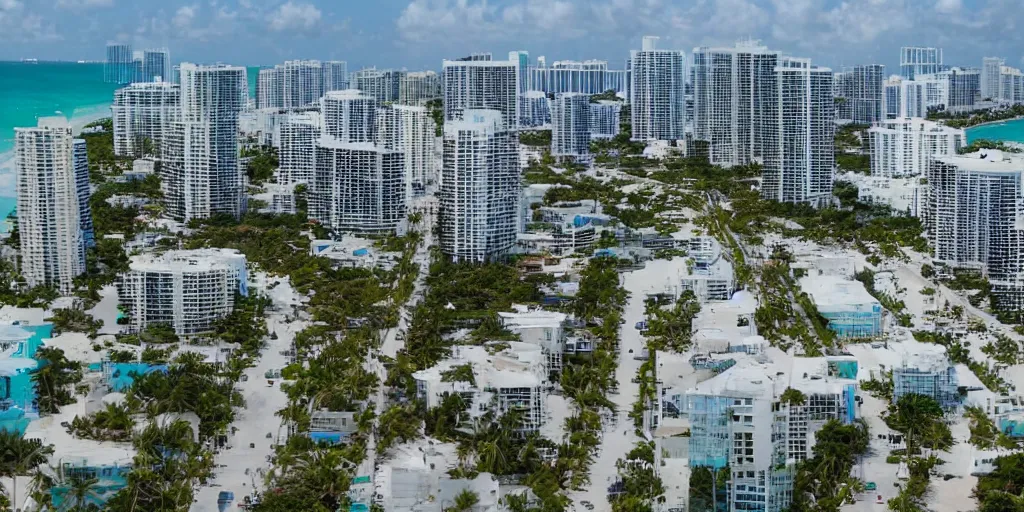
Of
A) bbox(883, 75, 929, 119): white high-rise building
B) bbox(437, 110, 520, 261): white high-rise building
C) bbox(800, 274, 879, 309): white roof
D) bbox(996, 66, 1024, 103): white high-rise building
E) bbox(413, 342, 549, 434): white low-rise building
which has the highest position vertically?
bbox(996, 66, 1024, 103): white high-rise building

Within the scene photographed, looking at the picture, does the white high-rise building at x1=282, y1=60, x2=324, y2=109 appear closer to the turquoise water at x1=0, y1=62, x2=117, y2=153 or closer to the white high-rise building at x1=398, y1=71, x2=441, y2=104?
the white high-rise building at x1=398, y1=71, x2=441, y2=104

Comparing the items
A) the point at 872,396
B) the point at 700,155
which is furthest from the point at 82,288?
the point at 700,155

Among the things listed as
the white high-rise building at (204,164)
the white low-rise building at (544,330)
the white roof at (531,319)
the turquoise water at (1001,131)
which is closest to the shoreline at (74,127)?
the white high-rise building at (204,164)

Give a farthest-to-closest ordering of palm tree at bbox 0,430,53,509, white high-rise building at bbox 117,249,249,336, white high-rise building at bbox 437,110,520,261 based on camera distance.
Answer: white high-rise building at bbox 437,110,520,261 → white high-rise building at bbox 117,249,249,336 → palm tree at bbox 0,430,53,509

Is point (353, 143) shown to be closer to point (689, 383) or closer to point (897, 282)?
point (897, 282)

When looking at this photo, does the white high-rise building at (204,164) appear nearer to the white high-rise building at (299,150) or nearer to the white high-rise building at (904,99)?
the white high-rise building at (299,150)

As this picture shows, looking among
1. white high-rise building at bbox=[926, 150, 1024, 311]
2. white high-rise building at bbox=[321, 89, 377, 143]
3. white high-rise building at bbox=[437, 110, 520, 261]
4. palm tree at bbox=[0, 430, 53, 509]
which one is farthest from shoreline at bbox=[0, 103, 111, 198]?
white high-rise building at bbox=[926, 150, 1024, 311]

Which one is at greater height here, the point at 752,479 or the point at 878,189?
the point at 878,189
